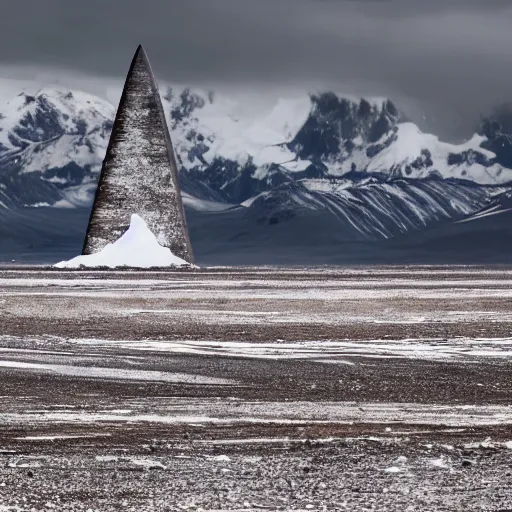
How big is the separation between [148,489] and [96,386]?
652 centimetres

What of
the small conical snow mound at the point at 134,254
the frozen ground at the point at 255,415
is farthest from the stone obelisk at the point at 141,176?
Result: the frozen ground at the point at 255,415

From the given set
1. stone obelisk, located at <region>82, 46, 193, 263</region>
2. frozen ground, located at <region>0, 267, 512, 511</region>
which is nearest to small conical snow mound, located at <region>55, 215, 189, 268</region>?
stone obelisk, located at <region>82, 46, 193, 263</region>

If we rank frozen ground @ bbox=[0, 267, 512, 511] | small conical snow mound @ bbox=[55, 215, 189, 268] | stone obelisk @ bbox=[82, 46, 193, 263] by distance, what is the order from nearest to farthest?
frozen ground @ bbox=[0, 267, 512, 511] → small conical snow mound @ bbox=[55, 215, 189, 268] → stone obelisk @ bbox=[82, 46, 193, 263]

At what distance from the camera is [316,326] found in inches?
1127

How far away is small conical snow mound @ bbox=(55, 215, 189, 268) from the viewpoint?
3061 inches

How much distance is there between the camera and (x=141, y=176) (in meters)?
81.2

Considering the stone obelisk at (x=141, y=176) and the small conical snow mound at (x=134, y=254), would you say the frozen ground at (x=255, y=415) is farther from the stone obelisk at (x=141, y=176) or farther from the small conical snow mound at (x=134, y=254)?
the stone obelisk at (x=141, y=176)

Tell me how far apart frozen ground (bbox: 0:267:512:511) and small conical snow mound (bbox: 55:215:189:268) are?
158 ft

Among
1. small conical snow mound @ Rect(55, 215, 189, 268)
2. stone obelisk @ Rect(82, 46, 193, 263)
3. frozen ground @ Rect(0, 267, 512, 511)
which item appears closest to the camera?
frozen ground @ Rect(0, 267, 512, 511)

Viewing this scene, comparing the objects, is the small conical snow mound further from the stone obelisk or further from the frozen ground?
the frozen ground

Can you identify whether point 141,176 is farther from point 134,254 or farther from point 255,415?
point 255,415

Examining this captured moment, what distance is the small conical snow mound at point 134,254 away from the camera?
255 ft

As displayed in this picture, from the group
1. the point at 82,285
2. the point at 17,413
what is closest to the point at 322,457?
the point at 17,413

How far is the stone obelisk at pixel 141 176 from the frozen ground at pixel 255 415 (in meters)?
51.0
